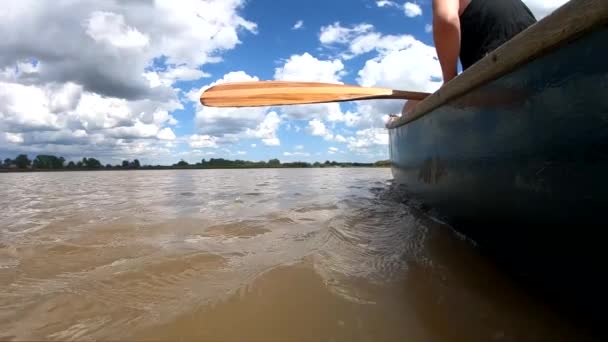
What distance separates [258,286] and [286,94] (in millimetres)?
2417

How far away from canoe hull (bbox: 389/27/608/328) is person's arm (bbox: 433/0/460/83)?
2.26 feet

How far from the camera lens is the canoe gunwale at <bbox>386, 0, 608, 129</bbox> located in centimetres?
93

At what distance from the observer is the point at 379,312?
1159mm

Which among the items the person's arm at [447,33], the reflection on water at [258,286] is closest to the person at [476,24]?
the person's arm at [447,33]

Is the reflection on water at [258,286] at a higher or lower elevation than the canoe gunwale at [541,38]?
lower

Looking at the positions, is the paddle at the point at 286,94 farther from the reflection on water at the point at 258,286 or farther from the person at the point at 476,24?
the reflection on water at the point at 258,286

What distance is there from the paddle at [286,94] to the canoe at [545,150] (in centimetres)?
146

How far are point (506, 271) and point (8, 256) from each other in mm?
2565

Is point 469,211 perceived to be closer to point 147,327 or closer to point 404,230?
point 404,230

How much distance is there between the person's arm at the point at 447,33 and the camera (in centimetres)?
221

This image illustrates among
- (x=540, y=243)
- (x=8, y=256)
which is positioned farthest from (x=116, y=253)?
(x=540, y=243)

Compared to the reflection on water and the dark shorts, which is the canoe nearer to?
the reflection on water

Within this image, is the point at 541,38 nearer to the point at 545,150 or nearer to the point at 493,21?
the point at 545,150

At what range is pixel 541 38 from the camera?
1123mm
